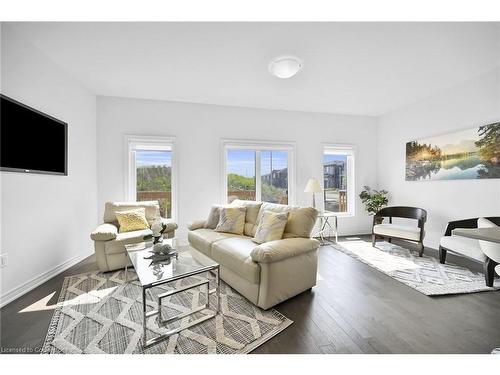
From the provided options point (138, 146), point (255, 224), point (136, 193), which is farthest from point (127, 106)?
point (255, 224)

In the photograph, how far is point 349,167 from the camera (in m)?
5.06

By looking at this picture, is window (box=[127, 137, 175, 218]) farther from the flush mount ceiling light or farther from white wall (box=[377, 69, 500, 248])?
white wall (box=[377, 69, 500, 248])

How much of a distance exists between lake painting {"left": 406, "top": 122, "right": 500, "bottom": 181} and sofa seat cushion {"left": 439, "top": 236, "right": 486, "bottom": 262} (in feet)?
3.48

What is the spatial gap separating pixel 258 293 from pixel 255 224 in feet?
3.70

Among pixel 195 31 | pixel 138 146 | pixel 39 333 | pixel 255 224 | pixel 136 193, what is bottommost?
pixel 39 333

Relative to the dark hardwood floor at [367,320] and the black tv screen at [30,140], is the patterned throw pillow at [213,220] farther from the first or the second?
the black tv screen at [30,140]

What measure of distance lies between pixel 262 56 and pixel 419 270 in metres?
3.35

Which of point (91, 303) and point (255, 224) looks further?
point (255, 224)

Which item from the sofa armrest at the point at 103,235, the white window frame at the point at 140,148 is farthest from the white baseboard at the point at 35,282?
the white window frame at the point at 140,148

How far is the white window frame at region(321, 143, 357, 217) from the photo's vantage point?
16.0 ft

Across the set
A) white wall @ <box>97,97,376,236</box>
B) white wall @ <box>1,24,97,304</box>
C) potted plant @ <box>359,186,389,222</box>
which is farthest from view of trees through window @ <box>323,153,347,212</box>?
white wall @ <box>1,24,97,304</box>

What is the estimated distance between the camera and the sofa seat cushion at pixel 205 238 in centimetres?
272
